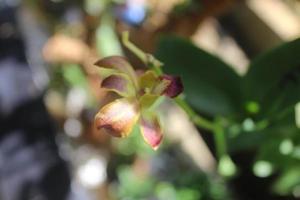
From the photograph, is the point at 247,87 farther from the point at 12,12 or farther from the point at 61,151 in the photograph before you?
the point at 12,12

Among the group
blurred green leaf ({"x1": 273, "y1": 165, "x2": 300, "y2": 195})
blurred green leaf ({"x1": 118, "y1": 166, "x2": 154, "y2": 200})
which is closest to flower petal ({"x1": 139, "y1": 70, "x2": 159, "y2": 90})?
Result: blurred green leaf ({"x1": 273, "y1": 165, "x2": 300, "y2": 195})

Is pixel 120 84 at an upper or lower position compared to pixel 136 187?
upper

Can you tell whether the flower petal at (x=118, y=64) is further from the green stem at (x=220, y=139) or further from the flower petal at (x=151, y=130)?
the green stem at (x=220, y=139)

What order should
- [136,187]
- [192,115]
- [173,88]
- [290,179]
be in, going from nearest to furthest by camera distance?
1. [173,88]
2. [192,115]
3. [290,179]
4. [136,187]

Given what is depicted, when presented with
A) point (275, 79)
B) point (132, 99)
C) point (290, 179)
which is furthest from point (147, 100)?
point (290, 179)

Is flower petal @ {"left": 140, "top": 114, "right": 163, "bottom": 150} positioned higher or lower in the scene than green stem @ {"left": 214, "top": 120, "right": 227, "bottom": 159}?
higher

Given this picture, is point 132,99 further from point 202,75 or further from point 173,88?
point 202,75

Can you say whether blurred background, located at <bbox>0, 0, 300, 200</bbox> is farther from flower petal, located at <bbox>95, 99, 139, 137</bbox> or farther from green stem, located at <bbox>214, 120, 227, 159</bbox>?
flower petal, located at <bbox>95, 99, 139, 137</bbox>

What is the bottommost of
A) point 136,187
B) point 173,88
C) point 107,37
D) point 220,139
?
point 136,187

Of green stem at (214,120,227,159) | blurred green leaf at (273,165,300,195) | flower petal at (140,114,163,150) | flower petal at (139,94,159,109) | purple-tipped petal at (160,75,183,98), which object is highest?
purple-tipped petal at (160,75,183,98)
